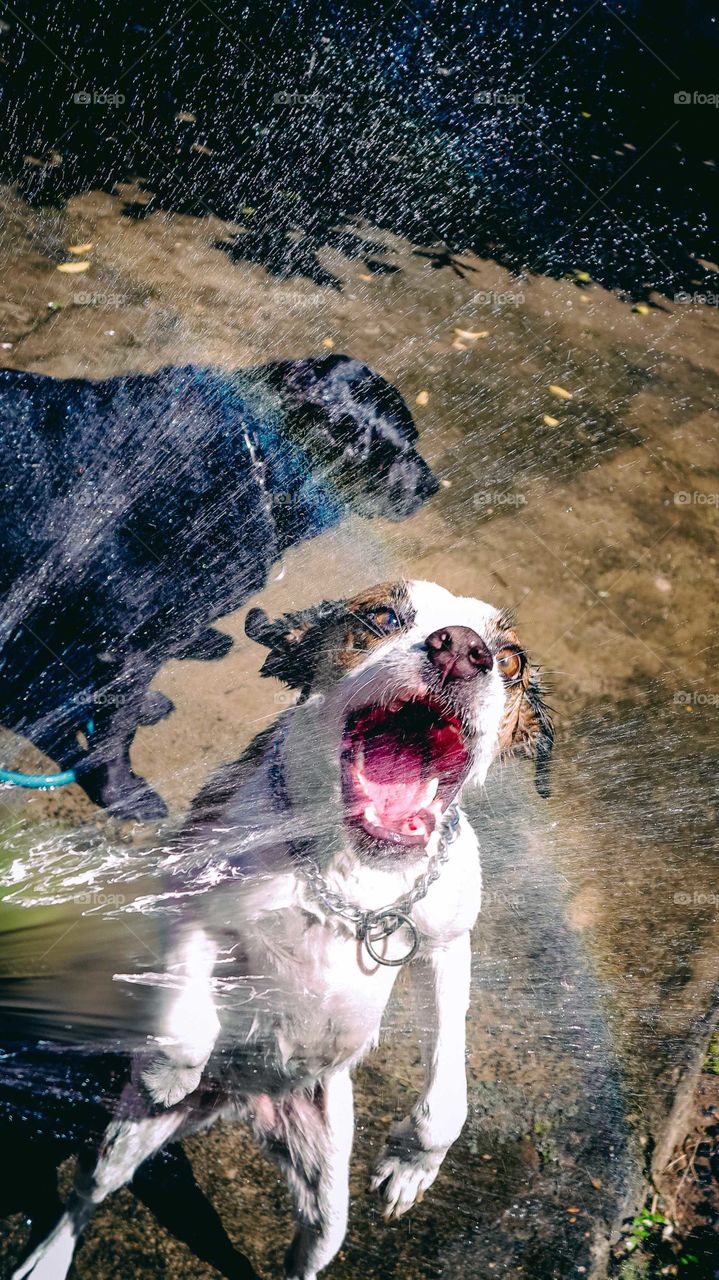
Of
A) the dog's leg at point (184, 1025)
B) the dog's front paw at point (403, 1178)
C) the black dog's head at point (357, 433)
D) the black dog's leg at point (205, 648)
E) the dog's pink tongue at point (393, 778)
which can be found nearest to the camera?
the dog's leg at point (184, 1025)

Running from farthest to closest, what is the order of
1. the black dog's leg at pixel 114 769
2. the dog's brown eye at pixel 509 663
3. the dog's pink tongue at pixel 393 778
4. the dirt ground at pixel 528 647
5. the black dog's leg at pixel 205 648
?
1. the black dog's leg at pixel 205 648
2. the black dog's leg at pixel 114 769
3. the dirt ground at pixel 528 647
4. the dog's brown eye at pixel 509 663
5. the dog's pink tongue at pixel 393 778

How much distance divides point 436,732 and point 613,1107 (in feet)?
6.46

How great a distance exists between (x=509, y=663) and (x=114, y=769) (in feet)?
6.66

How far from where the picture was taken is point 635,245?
971 cm

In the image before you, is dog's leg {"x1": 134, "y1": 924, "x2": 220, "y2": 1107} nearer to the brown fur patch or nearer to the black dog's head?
the brown fur patch

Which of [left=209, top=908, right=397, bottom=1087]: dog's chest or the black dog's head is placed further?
the black dog's head

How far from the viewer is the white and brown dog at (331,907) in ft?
9.67

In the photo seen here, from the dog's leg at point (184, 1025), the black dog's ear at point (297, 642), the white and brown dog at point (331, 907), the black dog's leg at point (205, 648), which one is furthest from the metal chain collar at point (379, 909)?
the black dog's leg at point (205, 648)

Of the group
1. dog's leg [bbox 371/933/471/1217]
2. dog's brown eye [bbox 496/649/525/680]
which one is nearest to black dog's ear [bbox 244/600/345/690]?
dog's brown eye [bbox 496/649/525/680]

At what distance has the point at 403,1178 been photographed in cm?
324

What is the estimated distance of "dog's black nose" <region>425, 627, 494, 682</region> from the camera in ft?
9.73

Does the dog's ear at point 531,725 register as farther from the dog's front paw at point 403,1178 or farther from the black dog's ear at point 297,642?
the dog's front paw at point 403,1178

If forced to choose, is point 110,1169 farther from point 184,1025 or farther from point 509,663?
point 509,663

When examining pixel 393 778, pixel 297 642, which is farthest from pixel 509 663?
pixel 297 642
